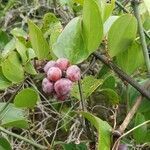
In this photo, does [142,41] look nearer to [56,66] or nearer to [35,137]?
[56,66]

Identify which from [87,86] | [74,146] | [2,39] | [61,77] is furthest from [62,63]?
[2,39]

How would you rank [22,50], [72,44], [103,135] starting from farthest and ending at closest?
1. [22,50]
2. [72,44]
3. [103,135]

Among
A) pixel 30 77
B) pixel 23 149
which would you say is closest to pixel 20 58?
pixel 30 77

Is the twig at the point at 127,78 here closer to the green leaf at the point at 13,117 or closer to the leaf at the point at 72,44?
the leaf at the point at 72,44

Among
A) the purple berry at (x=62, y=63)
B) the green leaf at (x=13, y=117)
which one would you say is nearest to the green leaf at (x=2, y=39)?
the green leaf at (x=13, y=117)

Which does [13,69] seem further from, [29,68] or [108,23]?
[108,23]

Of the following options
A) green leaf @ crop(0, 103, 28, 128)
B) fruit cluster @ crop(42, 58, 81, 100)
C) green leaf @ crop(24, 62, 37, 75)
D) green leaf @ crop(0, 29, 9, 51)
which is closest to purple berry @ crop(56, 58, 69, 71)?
fruit cluster @ crop(42, 58, 81, 100)
